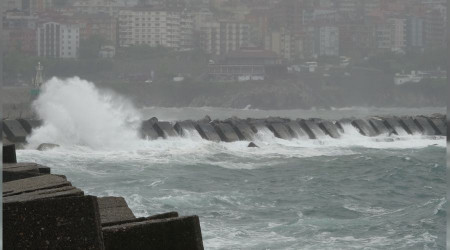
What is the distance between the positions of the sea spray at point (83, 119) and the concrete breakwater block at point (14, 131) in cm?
35

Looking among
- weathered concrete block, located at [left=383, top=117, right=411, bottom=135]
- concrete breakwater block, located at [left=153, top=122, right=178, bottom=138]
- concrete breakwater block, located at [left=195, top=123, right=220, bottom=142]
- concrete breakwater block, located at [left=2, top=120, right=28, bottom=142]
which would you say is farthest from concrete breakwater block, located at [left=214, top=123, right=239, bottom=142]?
weathered concrete block, located at [left=383, top=117, right=411, bottom=135]

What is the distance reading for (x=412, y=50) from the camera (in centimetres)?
15912

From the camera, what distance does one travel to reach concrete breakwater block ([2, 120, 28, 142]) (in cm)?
2783

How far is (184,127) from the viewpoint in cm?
3306

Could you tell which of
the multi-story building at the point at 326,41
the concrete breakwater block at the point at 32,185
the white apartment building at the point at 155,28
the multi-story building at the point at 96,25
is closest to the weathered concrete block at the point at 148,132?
the concrete breakwater block at the point at 32,185

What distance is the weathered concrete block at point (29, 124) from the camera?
30.1 m

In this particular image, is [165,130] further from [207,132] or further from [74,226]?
[74,226]

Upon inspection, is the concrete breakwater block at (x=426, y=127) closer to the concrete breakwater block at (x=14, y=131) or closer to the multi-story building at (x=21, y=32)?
the concrete breakwater block at (x=14, y=131)

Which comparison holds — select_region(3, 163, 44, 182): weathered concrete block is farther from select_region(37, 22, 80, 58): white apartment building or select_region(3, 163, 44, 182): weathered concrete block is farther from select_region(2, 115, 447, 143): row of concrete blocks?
select_region(37, 22, 80, 58): white apartment building

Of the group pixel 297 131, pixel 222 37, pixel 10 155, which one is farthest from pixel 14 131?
pixel 222 37

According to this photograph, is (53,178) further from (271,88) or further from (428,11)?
(428,11)

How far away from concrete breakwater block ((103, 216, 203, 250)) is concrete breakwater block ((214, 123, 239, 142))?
26.4m

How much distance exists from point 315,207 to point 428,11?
15679cm

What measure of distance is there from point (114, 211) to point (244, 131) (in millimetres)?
27057
